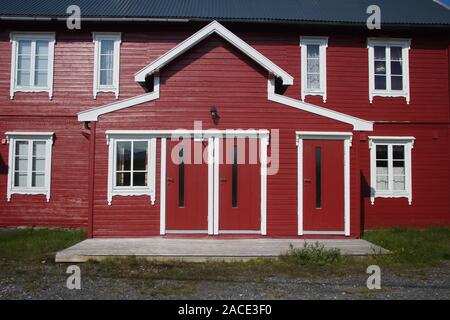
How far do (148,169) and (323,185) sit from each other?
14.1 ft

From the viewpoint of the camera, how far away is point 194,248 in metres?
8.77

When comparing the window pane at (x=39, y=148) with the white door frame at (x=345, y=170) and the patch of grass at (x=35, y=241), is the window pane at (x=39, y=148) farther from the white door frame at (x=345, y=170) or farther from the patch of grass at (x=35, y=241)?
the white door frame at (x=345, y=170)

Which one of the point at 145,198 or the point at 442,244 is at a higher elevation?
the point at 145,198

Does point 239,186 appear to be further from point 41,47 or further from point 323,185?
point 41,47

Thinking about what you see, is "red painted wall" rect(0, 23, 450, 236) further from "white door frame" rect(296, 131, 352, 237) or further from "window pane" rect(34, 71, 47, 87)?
"white door frame" rect(296, 131, 352, 237)

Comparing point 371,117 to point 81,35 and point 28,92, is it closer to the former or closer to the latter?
point 81,35

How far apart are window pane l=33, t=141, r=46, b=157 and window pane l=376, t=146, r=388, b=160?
10.4 meters

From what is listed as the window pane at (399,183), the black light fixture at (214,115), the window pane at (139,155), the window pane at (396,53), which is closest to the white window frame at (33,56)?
the window pane at (139,155)

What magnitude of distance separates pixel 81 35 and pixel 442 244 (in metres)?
11.9

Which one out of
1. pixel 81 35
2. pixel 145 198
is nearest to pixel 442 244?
pixel 145 198

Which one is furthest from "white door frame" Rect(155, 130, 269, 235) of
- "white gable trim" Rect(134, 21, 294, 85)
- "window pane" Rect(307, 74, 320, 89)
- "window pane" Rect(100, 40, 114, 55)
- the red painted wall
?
"window pane" Rect(100, 40, 114, 55)

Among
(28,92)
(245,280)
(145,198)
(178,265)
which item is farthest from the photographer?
(28,92)

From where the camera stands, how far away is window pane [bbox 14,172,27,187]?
1245cm

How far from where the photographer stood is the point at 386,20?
13.2 meters
